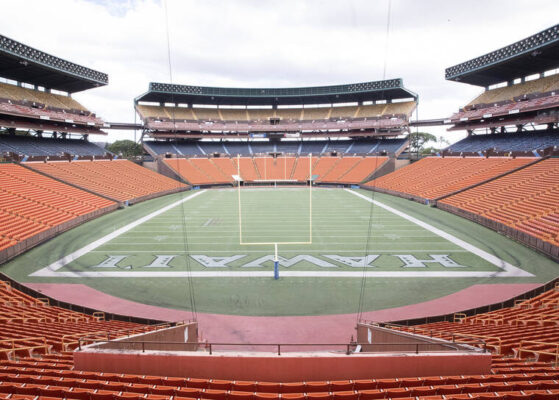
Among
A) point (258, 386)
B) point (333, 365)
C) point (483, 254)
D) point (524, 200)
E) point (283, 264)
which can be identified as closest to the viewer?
point (258, 386)

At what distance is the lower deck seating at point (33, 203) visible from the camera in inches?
690

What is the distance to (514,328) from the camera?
24.8 ft

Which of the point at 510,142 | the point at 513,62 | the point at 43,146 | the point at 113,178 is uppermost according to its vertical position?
the point at 513,62

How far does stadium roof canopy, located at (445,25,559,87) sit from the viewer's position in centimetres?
3125

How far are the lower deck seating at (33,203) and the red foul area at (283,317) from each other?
714 cm

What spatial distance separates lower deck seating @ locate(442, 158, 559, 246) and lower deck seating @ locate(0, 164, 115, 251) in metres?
26.7

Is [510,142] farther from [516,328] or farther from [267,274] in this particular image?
[516,328]

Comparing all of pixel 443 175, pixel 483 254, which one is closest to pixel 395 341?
pixel 483 254

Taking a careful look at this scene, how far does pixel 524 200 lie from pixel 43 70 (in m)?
47.8

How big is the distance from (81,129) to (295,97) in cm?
3528

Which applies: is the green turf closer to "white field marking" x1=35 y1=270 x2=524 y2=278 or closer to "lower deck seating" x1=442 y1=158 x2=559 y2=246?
"white field marking" x1=35 y1=270 x2=524 y2=278

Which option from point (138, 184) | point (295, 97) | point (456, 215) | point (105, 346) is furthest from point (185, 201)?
point (295, 97)

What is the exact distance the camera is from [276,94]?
59.2 metres

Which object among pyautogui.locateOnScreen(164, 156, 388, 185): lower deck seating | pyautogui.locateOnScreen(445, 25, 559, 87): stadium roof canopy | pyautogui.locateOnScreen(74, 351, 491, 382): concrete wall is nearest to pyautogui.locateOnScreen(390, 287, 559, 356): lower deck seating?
pyautogui.locateOnScreen(74, 351, 491, 382): concrete wall
